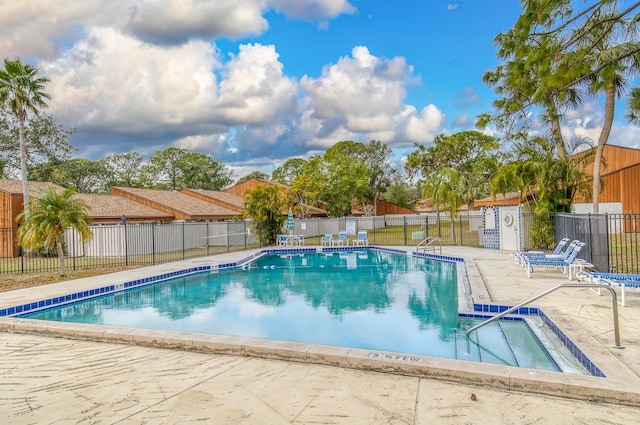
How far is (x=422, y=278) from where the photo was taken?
11469 millimetres

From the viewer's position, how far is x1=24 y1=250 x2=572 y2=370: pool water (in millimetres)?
5715

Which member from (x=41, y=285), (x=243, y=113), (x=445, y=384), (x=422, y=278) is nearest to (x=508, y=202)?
(x=422, y=278)

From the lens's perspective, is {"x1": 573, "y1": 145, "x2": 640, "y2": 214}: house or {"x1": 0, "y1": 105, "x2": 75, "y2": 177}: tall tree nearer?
{"x1": 573, "y1": 145, "x2": 640, "y2": 214}: house

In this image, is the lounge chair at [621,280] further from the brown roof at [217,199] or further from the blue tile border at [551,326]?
the brown roof at [217,199]

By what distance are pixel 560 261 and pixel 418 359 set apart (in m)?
6.47

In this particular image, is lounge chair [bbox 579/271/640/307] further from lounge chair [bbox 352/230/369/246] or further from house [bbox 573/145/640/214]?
house [bbox 573/145/640/214]

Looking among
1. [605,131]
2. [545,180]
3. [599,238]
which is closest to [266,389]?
[599,238]

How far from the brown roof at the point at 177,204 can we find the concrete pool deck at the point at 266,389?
1936 centimetres

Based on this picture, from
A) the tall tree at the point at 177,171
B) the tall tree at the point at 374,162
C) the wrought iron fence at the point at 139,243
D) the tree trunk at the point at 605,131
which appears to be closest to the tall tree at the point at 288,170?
the tall tree at the point at 374,162

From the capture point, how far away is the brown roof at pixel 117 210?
2033 centimetres

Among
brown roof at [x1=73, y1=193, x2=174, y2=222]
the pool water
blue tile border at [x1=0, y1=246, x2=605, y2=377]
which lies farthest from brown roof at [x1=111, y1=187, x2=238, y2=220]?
the pool water

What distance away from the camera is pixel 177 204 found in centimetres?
2533

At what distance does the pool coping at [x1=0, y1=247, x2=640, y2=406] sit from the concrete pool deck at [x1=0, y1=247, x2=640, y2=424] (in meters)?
0.02

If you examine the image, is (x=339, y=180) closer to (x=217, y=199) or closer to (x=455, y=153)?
(x=455, y=153)
